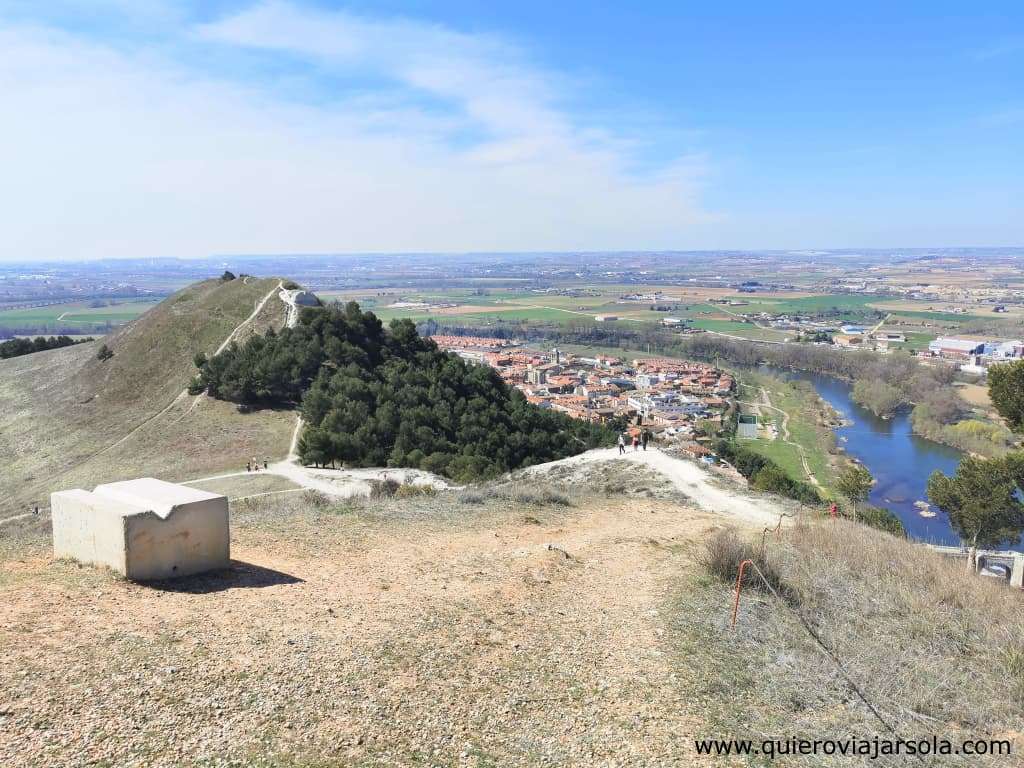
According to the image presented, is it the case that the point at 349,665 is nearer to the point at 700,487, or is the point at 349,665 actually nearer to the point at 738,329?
the point at 700,487

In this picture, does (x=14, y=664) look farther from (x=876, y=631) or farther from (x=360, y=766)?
(x=876, y=631)

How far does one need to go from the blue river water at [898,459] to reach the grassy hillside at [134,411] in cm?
2560

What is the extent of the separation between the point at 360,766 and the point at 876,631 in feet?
17.7

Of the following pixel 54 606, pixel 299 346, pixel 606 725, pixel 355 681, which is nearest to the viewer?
pixel 606 725

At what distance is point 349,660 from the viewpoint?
6352 millimetres

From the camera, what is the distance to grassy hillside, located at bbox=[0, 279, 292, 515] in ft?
83.3

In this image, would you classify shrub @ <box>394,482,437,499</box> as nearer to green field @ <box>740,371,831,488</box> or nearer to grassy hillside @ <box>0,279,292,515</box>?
grassy hillside @ <box>0,279,292,515</box>

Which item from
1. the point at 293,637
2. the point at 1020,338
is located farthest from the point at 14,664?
the point at 1020,338

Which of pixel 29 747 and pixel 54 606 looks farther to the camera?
pixel 54 606

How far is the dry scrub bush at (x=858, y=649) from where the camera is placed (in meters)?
5.72

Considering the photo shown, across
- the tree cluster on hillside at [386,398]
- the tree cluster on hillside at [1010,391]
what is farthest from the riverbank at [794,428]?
the tree cluster on hillside at [1010,391]

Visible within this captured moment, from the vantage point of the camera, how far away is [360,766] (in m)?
4.92

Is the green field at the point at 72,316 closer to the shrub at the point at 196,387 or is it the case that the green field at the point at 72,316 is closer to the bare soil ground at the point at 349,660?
the shrub at the point at 196,387

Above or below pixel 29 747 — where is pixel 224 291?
above
